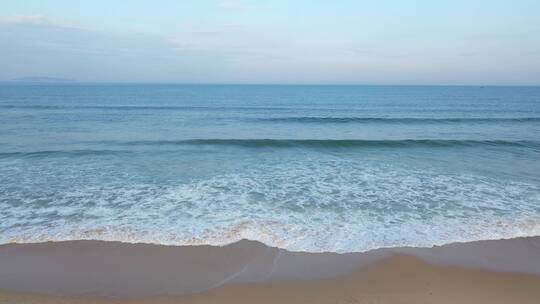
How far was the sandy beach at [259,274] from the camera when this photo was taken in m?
4.93

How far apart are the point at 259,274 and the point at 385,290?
6.72ft

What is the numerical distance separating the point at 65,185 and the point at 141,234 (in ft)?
16.5

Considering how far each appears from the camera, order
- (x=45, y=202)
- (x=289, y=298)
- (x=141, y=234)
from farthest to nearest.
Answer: (x=45, y=202)
(x=141, y=234)
(x=289, y=298)

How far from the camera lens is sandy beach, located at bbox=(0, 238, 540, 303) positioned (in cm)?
493

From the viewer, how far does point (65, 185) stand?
10250 mm

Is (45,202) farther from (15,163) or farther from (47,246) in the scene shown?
(15,163)

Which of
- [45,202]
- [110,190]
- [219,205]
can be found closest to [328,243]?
[219,205]

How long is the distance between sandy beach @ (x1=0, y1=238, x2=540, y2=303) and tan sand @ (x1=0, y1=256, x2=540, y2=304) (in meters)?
0.02

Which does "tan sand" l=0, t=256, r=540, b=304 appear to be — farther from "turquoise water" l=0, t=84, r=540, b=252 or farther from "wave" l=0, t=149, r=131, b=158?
"wave" l=0, t=149, r=131, b=158

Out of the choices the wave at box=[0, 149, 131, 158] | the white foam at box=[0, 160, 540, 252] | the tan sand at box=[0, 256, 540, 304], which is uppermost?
the wave at box=[0, 149, 131, 158]

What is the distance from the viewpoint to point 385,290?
5.12m

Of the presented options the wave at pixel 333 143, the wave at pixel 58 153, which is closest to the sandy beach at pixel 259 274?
the wave at pixel 58 153

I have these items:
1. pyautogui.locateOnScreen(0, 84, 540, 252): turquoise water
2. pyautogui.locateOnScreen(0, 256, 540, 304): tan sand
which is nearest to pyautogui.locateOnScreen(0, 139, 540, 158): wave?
pyautogui.locateOnScreen(0, 84, 540, 252): turquoise water

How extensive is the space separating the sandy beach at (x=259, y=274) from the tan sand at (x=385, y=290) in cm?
2
